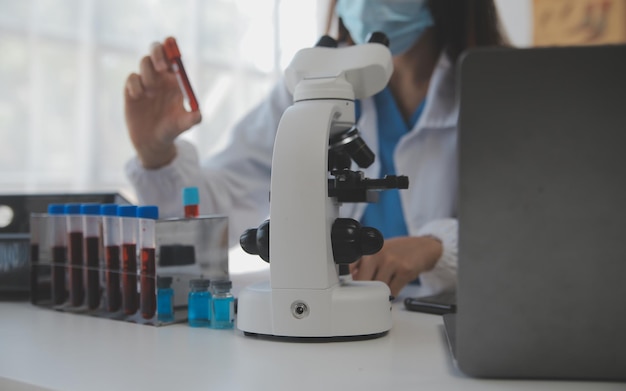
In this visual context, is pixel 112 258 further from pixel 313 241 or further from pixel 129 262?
pixel 313 241

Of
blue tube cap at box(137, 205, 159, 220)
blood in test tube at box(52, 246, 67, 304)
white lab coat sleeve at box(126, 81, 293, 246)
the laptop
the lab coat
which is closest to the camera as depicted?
the laptop

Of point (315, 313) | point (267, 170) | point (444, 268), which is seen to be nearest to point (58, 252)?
point (315, 313)

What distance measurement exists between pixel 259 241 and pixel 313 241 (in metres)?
0.06

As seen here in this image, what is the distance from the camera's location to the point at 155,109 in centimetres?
91

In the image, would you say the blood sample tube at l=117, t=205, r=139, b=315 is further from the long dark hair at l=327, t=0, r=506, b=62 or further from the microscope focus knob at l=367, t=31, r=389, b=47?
the long dark hair at l=327, t=0, r=506, b=62

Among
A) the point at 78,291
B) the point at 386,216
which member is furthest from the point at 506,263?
the point at 386,216

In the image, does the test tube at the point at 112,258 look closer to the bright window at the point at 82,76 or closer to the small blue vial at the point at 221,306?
the small blue vial at the point at 221,306

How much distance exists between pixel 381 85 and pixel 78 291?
0.42 meters

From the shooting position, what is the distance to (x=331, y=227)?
21.5 inches

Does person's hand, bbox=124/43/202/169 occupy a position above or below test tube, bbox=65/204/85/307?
above

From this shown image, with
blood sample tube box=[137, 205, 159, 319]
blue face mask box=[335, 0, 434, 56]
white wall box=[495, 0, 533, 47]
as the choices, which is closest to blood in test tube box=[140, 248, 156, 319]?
blood sample tube box=[137, 205, 159, 319]

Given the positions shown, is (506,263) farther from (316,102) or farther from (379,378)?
(316,102)

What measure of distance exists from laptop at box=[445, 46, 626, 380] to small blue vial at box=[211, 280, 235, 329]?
262 millimetres

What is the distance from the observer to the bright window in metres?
1.67
